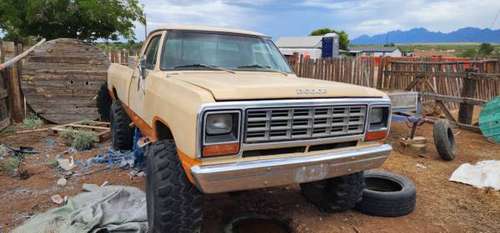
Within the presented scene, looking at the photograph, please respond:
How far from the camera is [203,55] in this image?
14.3ft

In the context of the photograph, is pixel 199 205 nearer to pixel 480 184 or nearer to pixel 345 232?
pixel 345 232

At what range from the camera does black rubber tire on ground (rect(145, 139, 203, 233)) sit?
3197 millimetres

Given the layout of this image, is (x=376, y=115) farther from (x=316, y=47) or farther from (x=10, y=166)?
(x=316, y=47)

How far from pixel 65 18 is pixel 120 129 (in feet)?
47.4

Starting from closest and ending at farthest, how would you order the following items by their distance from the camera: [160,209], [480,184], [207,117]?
[207,117] → [160,209] → [480,184]

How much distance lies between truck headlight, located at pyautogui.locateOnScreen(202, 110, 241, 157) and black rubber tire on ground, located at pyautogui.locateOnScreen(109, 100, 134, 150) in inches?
150

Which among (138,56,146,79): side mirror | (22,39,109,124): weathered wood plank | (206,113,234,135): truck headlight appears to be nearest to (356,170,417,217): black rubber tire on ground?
(206,113,234,135): truck headlight

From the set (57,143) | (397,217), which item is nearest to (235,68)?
(397,217)

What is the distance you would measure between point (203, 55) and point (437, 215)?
3.14 m

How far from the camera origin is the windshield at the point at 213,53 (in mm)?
4281

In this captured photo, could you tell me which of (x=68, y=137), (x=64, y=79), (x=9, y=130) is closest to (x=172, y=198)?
(x=68, y=137)

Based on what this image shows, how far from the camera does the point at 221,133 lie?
2.94 m

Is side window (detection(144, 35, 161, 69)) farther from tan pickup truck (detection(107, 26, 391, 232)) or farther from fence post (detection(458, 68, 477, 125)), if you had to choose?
fence post (detection(458, 68, 477, 125))

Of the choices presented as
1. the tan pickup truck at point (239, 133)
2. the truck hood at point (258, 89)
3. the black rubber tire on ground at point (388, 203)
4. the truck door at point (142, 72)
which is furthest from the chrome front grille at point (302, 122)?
the truck door at point (142, 72)
